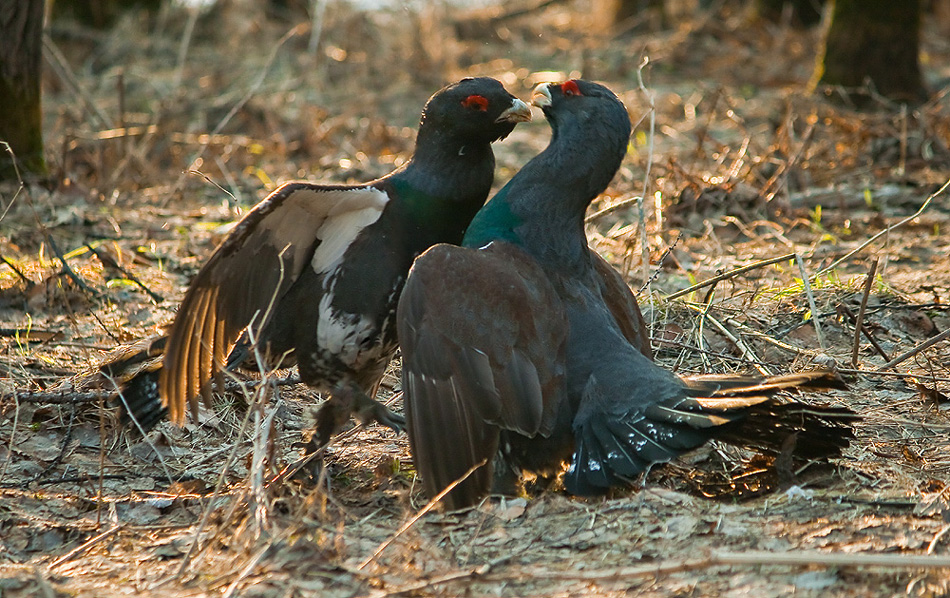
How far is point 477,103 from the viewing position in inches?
158

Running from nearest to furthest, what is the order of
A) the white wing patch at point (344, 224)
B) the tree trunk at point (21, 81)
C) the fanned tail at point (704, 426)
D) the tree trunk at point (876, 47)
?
the fanned tail at point (704, 426) < the white wing patch at point (344, 224) < the tree trunk at point (21, 81) < the tree trunk at point (876, 47)

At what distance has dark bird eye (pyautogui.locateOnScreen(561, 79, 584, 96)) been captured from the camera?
3971mm

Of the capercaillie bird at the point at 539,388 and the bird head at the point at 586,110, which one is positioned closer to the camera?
the capercaillie bird at the point at 539,388

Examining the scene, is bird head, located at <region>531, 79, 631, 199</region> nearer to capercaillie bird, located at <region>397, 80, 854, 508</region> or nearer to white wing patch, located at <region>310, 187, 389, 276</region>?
capercaillie bird, located at <region>397, 80, 854, 508</region>

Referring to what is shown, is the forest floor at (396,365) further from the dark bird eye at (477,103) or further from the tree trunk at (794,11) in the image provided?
the tree trunk at (794,11)

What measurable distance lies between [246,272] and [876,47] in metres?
6.27

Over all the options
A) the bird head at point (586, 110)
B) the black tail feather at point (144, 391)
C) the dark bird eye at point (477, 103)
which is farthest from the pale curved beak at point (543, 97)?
the black tail feather at point (144, 391)

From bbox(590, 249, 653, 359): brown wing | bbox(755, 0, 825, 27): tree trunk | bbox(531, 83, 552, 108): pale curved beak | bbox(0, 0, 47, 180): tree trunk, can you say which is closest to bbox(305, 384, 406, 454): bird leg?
bbox(590, 249, 653, 359): brown wing

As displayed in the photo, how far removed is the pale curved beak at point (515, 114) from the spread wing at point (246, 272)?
54 cm

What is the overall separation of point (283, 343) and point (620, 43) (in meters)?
9.43

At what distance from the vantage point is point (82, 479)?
3.74 metres

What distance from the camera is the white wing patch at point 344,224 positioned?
12.7 feet

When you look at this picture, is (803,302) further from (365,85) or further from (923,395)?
(365,85)

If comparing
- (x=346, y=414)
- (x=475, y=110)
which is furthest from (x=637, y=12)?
(x=346, y=414)
